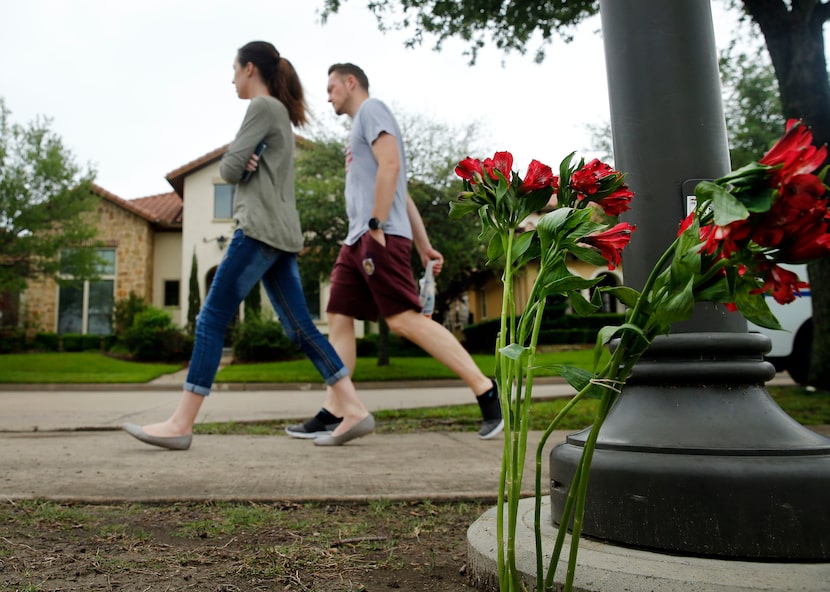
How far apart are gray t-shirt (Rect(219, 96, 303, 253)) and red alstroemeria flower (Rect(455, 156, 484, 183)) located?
270 cm

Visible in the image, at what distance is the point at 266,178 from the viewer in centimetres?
391

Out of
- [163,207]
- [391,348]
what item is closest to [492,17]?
[391,348]

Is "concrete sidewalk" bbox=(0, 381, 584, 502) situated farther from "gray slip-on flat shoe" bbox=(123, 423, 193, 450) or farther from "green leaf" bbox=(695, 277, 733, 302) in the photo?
"green leaf" bbox=(695, 277, 733, 302)

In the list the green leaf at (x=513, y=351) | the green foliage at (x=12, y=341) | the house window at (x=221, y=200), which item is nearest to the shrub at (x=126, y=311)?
the green foliage at (x=12, y=341)

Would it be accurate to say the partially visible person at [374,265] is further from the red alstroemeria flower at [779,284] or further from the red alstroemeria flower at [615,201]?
the red alstroemeria flower at [779,284]

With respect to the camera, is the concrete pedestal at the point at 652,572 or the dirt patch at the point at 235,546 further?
the dirt patch at the point at 235,546

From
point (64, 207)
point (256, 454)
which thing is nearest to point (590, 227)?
point (256, 454)

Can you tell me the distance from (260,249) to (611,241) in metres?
2.94

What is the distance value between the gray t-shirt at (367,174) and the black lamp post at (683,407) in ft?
7.06

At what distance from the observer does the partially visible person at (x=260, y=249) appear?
11.6ft

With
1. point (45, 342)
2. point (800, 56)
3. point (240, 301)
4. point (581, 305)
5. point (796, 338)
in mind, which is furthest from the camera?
point (45, 342)

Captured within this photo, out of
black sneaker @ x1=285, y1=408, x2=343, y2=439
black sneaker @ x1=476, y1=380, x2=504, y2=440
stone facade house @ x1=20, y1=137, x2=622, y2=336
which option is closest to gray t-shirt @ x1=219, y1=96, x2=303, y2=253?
black sneaker @ x1=285, y1=408, x2=343, y2=439

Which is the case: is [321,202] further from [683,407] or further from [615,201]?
[615,201]

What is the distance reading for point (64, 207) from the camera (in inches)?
696
